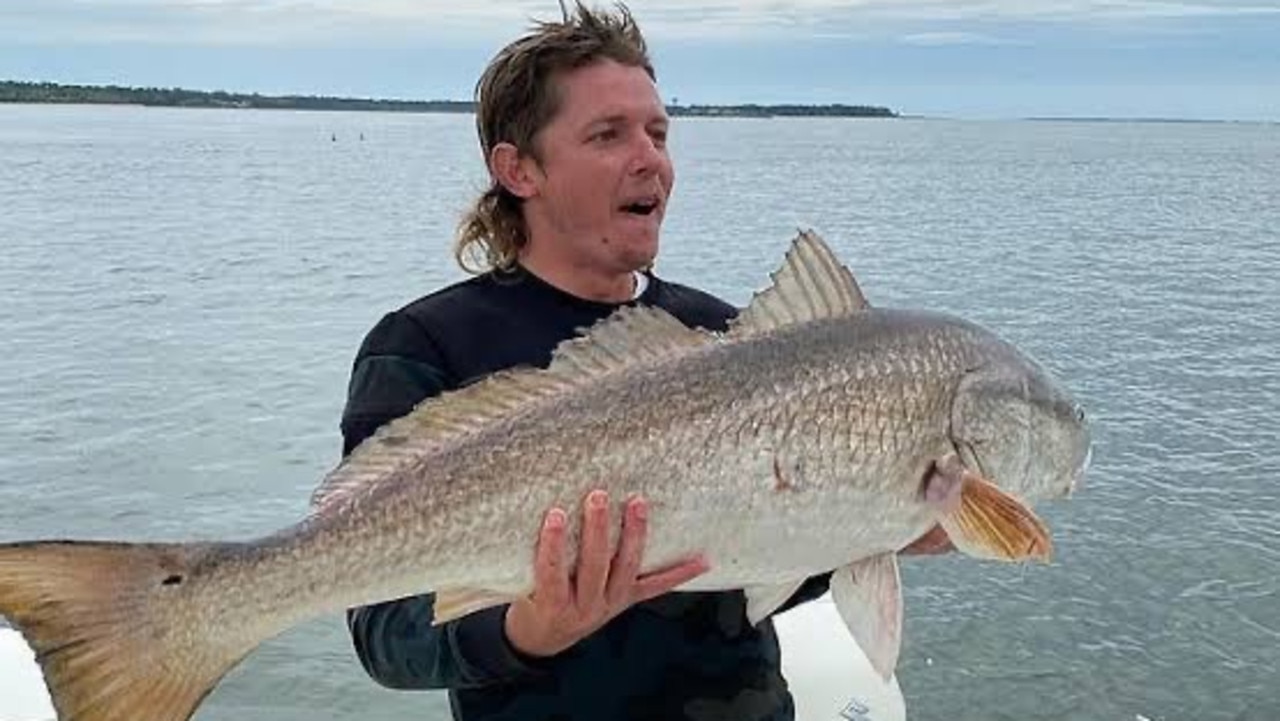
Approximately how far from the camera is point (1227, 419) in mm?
14711

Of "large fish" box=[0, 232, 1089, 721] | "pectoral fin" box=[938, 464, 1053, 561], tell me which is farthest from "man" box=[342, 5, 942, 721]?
"pectoral fin" box=[938, 464, 1053, 561]

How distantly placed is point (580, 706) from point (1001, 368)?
39.4 inches

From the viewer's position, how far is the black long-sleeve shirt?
262 cm

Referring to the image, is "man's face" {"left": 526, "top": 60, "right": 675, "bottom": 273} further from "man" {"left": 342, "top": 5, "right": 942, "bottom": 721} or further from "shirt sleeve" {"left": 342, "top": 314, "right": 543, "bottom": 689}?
"shirt sleeve" {"left": 342, "top": 314, "right": 543, "bottom": 689}

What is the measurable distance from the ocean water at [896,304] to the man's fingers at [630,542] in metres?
1.84

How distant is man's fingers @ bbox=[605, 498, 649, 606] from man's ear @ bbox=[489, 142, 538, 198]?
99 centimetres

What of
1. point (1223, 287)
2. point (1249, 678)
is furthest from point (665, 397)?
point (1223, 287)

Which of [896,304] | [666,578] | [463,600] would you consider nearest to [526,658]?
[463,600]

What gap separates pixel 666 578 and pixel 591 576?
14cm

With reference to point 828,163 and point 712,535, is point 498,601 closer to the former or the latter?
point 712,535

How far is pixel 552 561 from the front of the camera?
2.32 meters

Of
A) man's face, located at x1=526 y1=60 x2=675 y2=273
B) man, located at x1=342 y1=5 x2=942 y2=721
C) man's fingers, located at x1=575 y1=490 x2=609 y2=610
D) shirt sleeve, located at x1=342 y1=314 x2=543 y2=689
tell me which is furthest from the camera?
man's face, located at x1=526 y1=60 x2=675 y2=273

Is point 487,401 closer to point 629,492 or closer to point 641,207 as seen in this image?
point 629,492

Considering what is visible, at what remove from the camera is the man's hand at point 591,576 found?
2.32 metres
